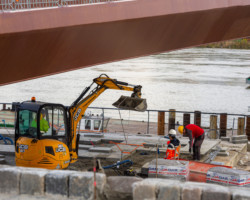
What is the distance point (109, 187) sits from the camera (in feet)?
26.3

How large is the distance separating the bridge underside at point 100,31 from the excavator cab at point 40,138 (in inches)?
64.9

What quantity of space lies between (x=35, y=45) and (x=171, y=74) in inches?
2463

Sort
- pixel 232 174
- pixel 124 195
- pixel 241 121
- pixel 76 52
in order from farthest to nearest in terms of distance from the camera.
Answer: pixel 241 121, pixel 76 52, pixel 232 174, pixel 124 195

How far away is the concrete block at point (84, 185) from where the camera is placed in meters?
7.97

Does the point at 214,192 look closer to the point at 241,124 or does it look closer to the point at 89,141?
the point at 89,141

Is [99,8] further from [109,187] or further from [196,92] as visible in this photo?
[196,92]

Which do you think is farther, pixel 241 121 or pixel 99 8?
pixel 241 121

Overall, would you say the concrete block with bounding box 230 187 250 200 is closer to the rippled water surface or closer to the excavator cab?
the excavator cab

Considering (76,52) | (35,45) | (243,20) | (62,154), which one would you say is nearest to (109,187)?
(62,154)

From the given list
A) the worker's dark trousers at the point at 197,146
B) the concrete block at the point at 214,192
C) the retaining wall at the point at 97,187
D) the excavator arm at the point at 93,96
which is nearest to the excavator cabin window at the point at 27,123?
the excavator arm at the point at 93,96

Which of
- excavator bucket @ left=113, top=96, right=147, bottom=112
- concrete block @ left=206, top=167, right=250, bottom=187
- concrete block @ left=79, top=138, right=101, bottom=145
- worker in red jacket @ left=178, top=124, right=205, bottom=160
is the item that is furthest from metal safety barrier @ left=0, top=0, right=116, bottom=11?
concrete block @ left=79, top=138, right=101, bottom=145

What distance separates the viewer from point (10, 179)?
27.3 feet

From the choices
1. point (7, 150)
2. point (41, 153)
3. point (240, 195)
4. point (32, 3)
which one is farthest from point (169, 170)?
point (7, 150)

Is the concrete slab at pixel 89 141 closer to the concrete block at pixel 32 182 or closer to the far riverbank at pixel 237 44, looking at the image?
the concrete block at pixel 32 182
